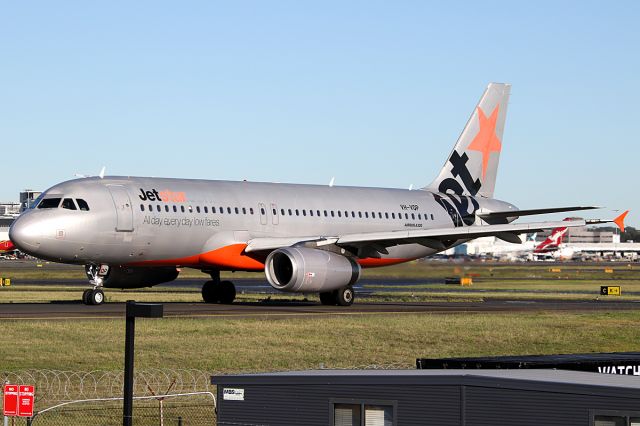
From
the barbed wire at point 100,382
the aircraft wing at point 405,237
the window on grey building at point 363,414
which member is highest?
the aircraft wing at point 405,237

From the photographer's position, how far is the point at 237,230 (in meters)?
52.9

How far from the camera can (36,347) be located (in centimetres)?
3591

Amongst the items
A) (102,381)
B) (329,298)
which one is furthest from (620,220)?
(102,381)

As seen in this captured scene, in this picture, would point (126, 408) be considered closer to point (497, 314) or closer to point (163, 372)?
point (163, 372)

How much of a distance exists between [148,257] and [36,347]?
1459 centimetres

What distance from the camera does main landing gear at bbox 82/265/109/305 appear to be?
49719 millimetres

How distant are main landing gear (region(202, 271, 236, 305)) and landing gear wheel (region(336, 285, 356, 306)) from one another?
5.39 metres

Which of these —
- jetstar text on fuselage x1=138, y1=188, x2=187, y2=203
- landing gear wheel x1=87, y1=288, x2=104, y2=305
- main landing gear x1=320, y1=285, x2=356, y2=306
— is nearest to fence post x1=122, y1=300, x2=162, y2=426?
landing gear wheel x1=87, y1=288, x2=104, y2=305

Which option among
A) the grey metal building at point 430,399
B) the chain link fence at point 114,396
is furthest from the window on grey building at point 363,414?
the chain link fence at point 114,396

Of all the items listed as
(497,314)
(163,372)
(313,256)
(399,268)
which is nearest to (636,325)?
(497,314)

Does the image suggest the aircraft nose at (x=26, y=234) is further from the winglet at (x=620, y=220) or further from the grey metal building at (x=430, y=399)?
the grey metal building at (x=430, y=399)

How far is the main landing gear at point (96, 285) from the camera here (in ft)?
163

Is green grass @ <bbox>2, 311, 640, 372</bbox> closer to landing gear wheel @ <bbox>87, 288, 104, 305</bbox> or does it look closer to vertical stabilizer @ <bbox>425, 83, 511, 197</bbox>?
landing gear wheel @ <bbox>87, 288, 104, 305</bbox>

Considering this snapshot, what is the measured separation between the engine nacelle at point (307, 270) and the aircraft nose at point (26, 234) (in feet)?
29.2
